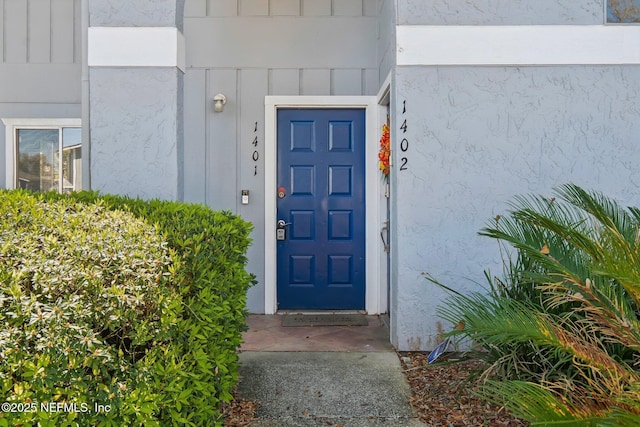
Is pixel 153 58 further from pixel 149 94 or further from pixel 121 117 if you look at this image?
pixel 121 117

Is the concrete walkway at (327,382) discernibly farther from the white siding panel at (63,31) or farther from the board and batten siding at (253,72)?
the white siding panel at (63,31)

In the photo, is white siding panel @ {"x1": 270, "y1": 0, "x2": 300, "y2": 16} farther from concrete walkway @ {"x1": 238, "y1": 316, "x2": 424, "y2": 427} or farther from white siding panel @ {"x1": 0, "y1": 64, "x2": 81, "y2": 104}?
concrete walkway @ {"x1": 238, "y1": 316, "x2": 424, "y2": 427}

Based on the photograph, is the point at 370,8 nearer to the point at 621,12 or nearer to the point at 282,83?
the point at 282,83

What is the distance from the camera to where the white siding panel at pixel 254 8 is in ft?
17.0

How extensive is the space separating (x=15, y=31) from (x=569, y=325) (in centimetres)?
599

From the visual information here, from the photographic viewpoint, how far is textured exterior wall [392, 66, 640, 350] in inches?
155

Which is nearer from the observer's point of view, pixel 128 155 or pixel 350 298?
pixel 128 155

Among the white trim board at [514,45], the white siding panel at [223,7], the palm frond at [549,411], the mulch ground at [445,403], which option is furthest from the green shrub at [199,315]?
the white siding panel at [223,7]

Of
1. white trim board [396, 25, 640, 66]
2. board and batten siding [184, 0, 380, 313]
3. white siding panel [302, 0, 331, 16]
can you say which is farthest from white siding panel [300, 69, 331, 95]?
white trim board [396, 25, 640, 66]

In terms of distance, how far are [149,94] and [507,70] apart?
2881mm

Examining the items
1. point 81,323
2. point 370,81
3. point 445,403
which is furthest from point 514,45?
point 81,323

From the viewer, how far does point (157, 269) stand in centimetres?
223

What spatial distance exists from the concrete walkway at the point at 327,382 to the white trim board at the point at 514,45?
94.7 inches

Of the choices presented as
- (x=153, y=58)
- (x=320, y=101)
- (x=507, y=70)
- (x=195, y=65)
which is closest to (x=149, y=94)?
(x=153, y=58)
